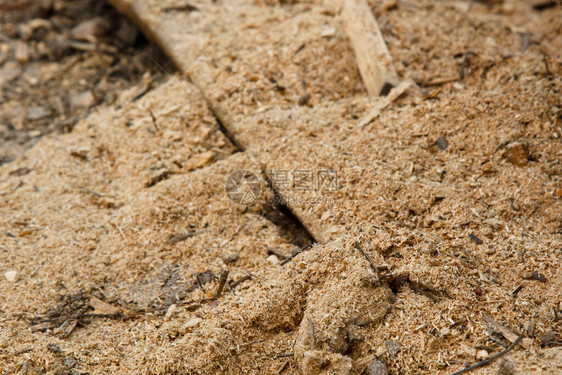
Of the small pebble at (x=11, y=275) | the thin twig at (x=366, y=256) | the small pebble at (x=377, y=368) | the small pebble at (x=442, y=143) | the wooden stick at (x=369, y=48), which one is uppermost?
the wooden stick at (x=369, y=48)

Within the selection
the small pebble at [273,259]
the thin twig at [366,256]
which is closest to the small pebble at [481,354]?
the thin twig at [366,256]

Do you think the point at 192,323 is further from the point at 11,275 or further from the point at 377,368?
the point at 11,275

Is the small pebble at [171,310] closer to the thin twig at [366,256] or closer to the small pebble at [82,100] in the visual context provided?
the thin twig at [366,256]

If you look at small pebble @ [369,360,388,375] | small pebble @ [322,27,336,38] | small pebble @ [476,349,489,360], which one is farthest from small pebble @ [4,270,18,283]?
small pebble @ [322,27,336,38]

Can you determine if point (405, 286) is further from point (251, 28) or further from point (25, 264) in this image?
point (251, 28)

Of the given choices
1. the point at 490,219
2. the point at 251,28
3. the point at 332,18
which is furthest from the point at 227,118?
the point at 490,219

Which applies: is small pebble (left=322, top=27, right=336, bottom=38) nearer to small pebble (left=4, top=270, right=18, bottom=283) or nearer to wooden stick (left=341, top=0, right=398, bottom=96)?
wooden stick (left=341, top=0, right=398, bottom=96)
